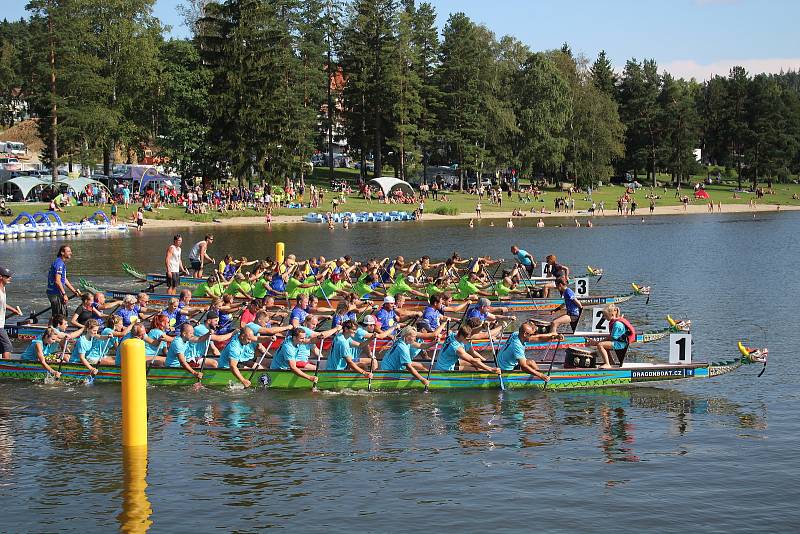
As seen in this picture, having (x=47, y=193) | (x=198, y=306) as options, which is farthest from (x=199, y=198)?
(x=198, y=306)

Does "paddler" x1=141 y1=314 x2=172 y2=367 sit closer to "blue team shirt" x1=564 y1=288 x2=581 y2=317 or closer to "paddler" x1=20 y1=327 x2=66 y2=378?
"paddler" x1=20 y1=327 x2=66 y2=378

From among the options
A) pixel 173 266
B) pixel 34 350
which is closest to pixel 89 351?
pixel 34 350

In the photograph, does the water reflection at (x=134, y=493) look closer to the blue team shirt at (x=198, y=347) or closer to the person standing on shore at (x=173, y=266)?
the blue team shirt at (x=198, y=347)

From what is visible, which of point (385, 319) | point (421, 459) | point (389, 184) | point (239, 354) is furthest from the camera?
point (389, 184)

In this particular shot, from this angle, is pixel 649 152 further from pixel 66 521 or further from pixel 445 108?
pixel 66 521

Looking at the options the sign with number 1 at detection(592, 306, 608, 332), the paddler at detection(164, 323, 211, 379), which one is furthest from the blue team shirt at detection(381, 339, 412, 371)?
the sign with number 1 at detection(592, 306, 608, 332)

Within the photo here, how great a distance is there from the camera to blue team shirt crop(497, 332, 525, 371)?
1859 centimetres

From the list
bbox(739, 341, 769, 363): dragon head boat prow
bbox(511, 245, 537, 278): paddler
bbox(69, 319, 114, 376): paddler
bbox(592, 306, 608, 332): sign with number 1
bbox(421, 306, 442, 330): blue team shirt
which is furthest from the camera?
bbox(511, 245, 537, 278): paddler

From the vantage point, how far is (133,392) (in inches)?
538

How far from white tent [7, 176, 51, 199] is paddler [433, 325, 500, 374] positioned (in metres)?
54.0

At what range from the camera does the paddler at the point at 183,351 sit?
19.0 m

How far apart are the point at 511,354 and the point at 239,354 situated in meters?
5.60

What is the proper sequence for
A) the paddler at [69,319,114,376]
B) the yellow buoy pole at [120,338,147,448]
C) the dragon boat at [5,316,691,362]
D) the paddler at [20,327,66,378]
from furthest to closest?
the dragon boat at [5,316,691,362] → the paddler at [20,327,66,378] → the paddler at [69,319,114,376] → the yellow buoy pole at [120,338,147,448]

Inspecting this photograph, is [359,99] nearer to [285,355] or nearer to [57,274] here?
[57,274]
